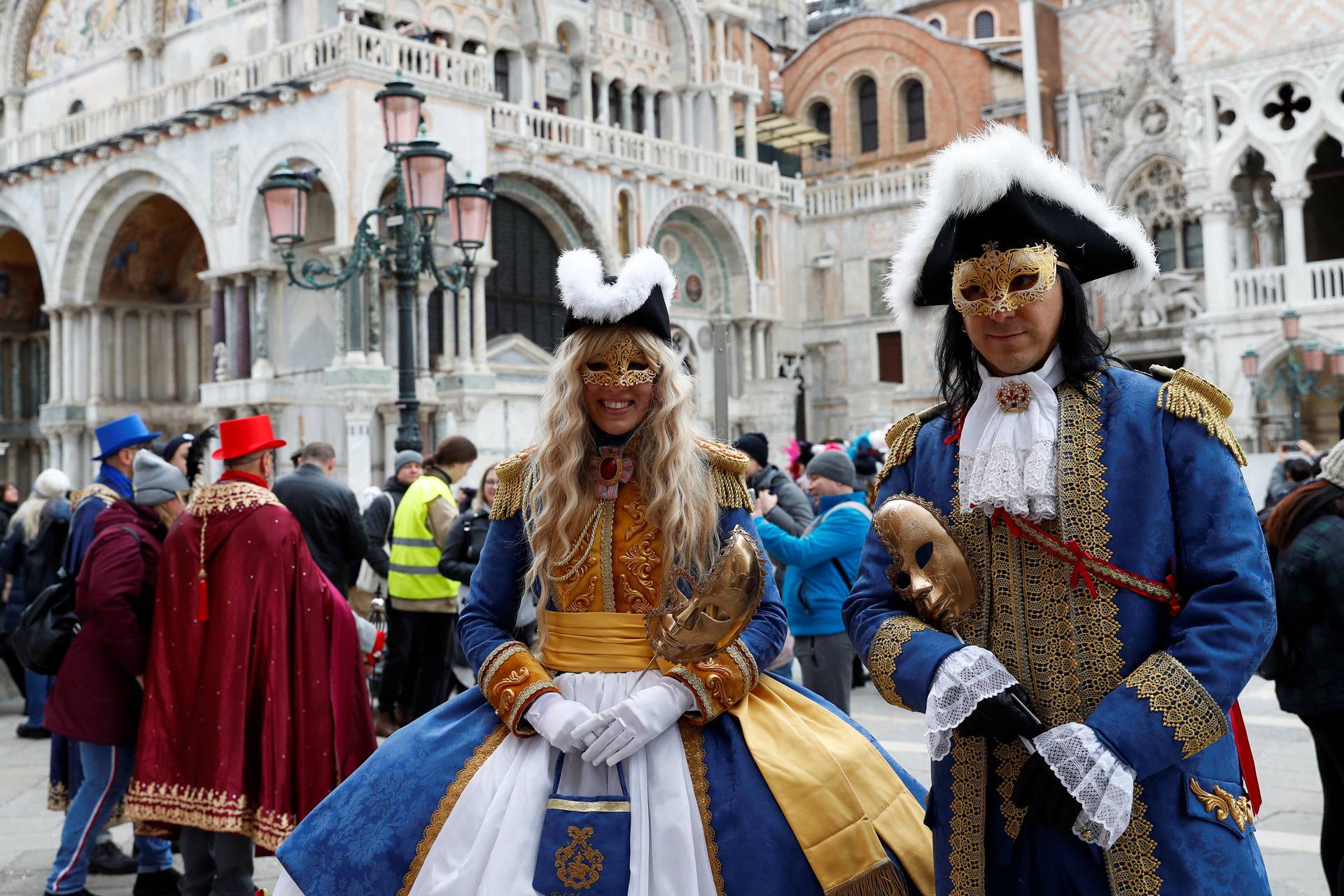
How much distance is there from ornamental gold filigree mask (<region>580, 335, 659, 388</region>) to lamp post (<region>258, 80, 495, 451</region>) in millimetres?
6413

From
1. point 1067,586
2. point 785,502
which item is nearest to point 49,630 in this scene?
point 785,502

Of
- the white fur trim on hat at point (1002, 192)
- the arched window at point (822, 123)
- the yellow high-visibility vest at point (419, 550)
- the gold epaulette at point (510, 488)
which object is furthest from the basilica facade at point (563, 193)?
Result: the white fur trim on hat at point (1002, 192)

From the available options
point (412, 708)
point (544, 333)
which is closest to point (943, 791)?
point (412, 708)

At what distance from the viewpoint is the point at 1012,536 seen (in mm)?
2418

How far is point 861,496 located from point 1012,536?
5.28m

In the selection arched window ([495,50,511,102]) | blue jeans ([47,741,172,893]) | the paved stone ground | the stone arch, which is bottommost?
the paved stone ground

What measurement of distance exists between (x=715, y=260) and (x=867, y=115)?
858 centimetres

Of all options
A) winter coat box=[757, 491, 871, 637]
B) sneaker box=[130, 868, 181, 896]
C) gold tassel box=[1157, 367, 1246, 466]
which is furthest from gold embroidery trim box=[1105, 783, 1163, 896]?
sneaker box=[130, 868, 181, 896]

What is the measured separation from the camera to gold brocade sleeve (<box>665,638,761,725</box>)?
2953 mm

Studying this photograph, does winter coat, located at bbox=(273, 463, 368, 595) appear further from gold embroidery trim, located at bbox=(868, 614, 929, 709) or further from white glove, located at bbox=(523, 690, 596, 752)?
gold embroidery trim, located at bbox=(868, 614, 929, 709)

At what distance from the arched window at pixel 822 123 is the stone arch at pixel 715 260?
800 cm

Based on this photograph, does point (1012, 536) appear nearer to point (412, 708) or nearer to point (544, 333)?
point (412, 708)

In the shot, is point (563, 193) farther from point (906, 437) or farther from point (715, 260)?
point (906, 437)

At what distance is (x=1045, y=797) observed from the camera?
213cm
